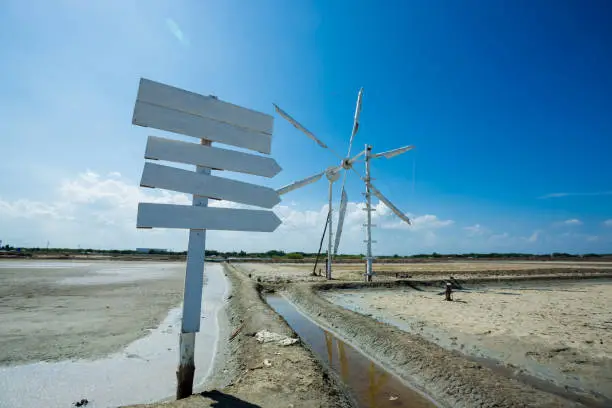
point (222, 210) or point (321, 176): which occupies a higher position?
point (321, 176)

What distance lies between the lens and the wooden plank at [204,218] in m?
3.95

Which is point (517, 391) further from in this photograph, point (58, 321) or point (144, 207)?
point (58, 321)

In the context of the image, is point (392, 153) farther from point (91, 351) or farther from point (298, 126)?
point (91, 351)

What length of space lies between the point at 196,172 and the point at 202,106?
3.39 feet

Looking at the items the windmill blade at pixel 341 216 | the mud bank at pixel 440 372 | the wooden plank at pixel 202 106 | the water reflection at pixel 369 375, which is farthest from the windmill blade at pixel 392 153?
the wooden plank at pixel 202 106

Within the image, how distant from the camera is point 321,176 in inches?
1332

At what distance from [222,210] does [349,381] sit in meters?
5.16

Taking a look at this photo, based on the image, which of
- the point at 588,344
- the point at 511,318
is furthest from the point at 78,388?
the point at 511,318

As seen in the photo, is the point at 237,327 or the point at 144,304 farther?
the point at 144,304

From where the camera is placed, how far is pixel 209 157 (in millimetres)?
4438

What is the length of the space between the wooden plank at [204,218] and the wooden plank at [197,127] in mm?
1109

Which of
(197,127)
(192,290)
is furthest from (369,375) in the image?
(197,127)

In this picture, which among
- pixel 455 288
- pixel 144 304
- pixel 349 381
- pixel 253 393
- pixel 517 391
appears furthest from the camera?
pixel 455 288

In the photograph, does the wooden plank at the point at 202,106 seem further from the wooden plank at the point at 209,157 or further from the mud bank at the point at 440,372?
the mud bank at the point at 440,372
